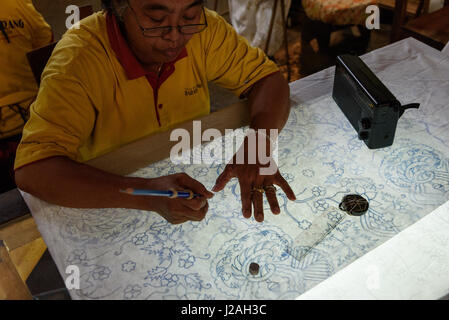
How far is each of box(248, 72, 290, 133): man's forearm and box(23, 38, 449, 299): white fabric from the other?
6 cm

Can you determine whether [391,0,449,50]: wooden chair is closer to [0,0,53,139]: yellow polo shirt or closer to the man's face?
the man's face

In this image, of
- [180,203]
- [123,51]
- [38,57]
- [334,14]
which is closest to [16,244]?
[180,203]

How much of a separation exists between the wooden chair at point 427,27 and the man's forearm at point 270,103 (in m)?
1.24

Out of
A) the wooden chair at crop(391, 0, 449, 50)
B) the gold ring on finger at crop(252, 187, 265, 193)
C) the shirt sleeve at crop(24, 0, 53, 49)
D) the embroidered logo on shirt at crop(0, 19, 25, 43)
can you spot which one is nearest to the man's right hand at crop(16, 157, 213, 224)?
the gold ring on finger at crop(252, 187, 265, 193)

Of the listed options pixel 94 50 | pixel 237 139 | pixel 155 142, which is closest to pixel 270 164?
pixel 237 139

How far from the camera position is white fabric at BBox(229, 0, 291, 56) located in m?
3.28

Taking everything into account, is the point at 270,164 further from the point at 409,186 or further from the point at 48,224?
the point at 48,224

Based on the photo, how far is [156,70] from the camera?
153cm

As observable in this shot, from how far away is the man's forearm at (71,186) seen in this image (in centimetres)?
121
